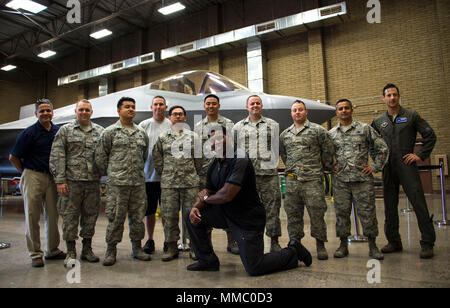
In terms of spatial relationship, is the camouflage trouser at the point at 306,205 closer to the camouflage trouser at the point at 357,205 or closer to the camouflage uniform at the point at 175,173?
the camouflage trouser at the point at 357,205

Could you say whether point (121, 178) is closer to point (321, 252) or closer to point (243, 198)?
point (243, 198)

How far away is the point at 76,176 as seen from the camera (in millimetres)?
3436

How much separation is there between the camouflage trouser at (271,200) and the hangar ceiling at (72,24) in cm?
1248

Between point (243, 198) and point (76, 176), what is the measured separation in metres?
1.98

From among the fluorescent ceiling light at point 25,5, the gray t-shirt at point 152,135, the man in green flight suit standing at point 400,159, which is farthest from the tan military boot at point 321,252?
the fluorescent ceiling light at point 25,5

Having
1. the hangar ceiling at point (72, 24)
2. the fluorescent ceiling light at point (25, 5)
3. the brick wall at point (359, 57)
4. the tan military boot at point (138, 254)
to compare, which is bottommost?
the tan military boot at point (138, 254)

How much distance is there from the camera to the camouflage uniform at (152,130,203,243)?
11.6ft

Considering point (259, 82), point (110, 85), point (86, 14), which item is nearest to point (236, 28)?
point (259, 82)

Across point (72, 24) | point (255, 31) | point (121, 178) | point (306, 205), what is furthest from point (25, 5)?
point (306, 205)

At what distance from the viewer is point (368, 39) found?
40.8ft

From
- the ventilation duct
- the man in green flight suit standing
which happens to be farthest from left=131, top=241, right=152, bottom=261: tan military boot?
the ventilation duct

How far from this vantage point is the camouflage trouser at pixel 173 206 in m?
3.51

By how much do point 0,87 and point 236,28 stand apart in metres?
17.8
